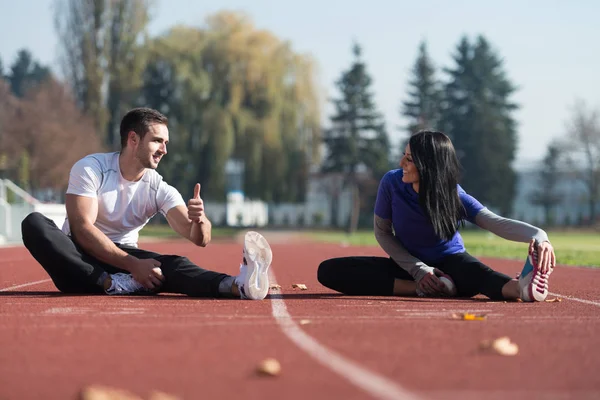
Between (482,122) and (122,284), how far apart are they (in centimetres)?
6241

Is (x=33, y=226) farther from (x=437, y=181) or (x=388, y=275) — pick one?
(x=437, y=181)

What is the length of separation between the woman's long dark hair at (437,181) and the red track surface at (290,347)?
0.63m

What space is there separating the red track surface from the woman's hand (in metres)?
0.31

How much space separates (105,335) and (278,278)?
585 cm

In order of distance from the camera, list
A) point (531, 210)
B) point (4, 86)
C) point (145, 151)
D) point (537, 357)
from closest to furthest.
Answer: point (537, 357)
point (145, 151)
point (4, 86)
point (531, 210)

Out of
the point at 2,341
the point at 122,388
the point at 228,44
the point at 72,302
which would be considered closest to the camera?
the point at 122,388

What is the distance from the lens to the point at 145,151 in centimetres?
721

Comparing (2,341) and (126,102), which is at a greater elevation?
(126,102)

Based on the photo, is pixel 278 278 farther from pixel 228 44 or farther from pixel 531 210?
pixel 531 210

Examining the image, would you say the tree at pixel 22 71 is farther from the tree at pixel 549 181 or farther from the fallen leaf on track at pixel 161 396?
the fallen leaf on track at pixel 161 396

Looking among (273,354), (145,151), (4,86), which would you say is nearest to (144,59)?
(4,86)

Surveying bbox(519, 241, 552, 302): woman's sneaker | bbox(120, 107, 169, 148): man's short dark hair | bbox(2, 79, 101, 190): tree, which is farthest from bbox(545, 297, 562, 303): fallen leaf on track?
bbox(2, 79, 101, 190): tree

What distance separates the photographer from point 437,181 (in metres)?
7.10

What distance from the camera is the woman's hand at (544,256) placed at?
6460 mm
